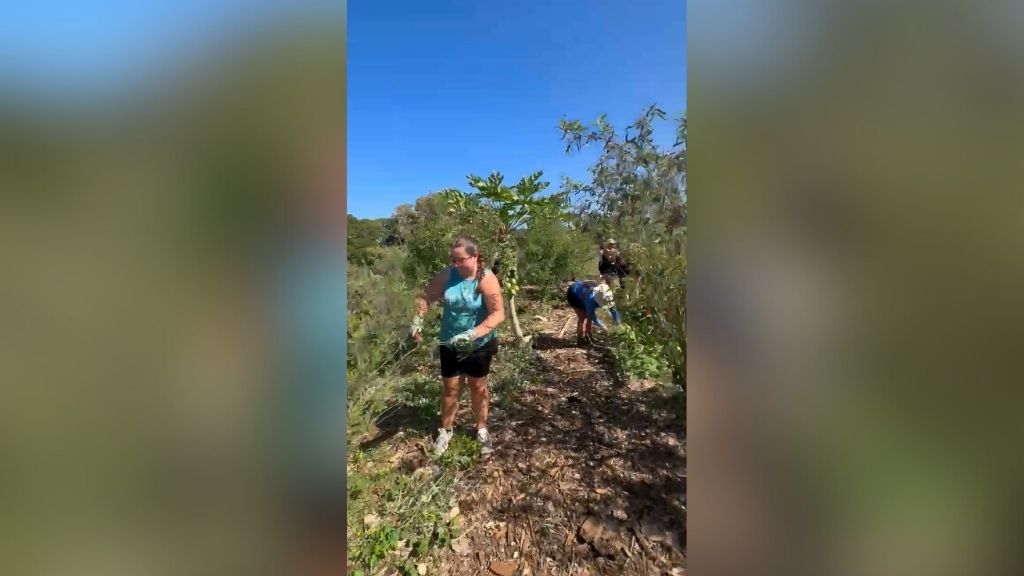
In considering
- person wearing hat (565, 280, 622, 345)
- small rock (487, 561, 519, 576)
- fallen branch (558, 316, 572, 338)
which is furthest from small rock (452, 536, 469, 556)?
fallen branch (558, 316, 572, 338)

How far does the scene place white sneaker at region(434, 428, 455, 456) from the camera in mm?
2980

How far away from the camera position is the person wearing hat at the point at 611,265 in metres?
4.30

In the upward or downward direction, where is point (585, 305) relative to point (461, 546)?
upward

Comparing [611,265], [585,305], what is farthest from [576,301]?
[611,265]

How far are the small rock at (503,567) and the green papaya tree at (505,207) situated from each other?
232cm

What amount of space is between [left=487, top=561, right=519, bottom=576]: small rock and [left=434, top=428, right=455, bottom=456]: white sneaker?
984 mm

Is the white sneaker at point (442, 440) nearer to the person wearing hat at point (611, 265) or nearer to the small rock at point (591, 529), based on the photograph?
the small rock at point (591, 529)

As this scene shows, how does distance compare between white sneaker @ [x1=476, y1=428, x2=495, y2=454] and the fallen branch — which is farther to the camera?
the fallen branch

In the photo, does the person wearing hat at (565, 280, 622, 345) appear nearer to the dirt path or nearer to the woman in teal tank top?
the dirt path

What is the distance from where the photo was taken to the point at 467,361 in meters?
2.95

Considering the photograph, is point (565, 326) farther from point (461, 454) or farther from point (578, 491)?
point (578, 491)

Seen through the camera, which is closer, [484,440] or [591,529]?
[591,529]

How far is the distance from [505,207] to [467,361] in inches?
62.9
